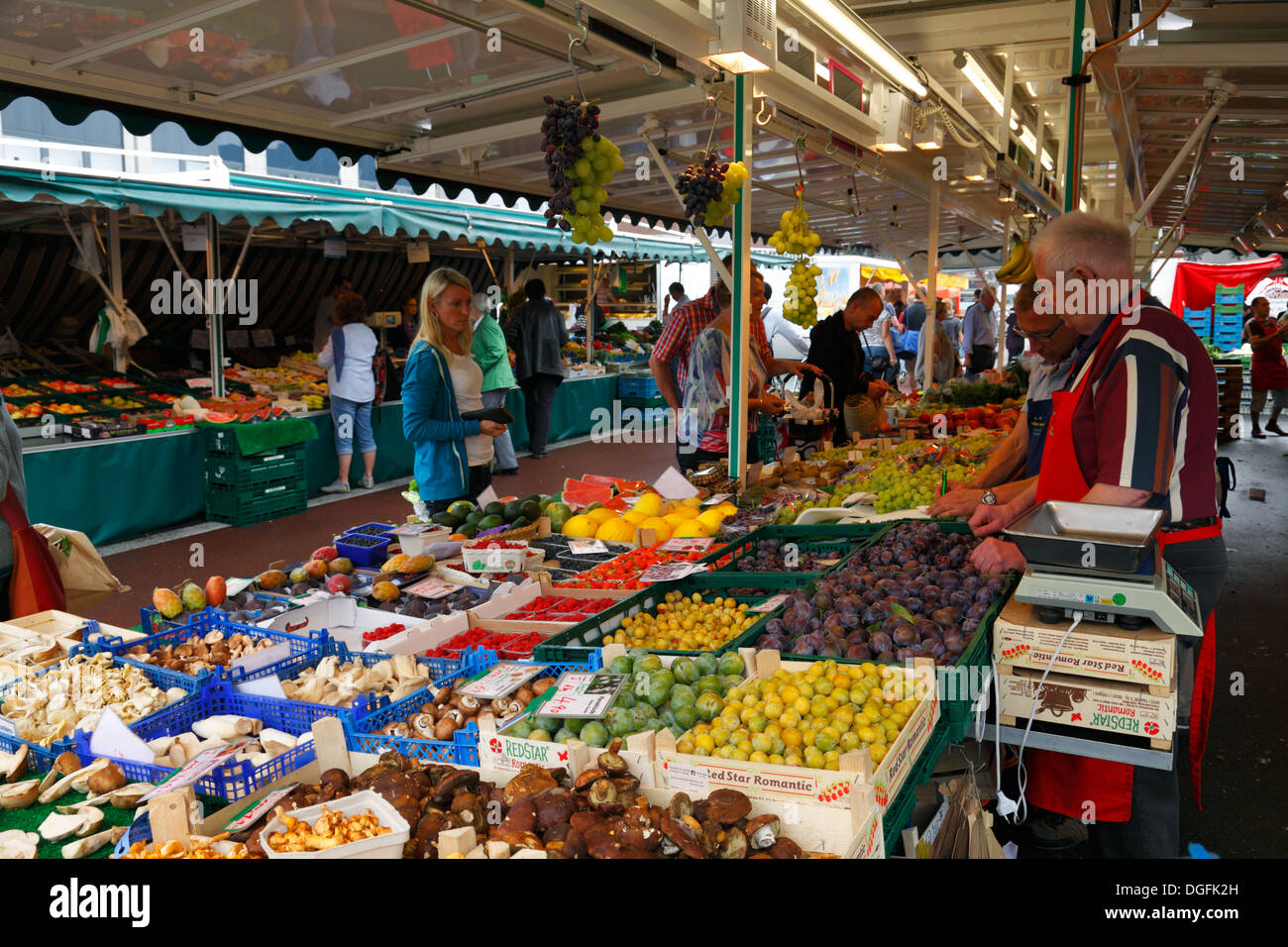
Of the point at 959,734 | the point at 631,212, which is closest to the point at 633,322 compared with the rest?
the point at 631,212

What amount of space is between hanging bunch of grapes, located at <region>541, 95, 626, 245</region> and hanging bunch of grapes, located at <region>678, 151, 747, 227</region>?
0.72m

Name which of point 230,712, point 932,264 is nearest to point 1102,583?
point 230,712

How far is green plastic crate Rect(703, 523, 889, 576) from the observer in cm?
349

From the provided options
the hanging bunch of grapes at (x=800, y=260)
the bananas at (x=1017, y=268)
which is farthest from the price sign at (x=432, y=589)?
the bananas at (x=1017, y=268)

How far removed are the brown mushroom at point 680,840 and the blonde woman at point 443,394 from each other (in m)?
2.99

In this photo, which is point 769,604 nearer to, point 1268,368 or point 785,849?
point 785,849

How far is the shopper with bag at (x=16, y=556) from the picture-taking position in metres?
3.29

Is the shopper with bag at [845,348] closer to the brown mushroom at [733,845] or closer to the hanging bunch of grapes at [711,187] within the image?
the hanging bunch of grapes at [711,187]

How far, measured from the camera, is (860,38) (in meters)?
4.80

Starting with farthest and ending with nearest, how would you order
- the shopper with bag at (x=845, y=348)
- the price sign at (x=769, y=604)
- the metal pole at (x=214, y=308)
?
the metal pole at (x=214, y=308) < the shopper with bag at (x=845, y=348) < the price sign at (x=769, y=604)

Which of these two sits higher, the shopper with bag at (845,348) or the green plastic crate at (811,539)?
the shopper with bag at (845,348)

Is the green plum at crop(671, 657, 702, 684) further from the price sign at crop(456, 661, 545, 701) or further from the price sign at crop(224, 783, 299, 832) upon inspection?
the price sign at crop(224, 783, 299, 832)
